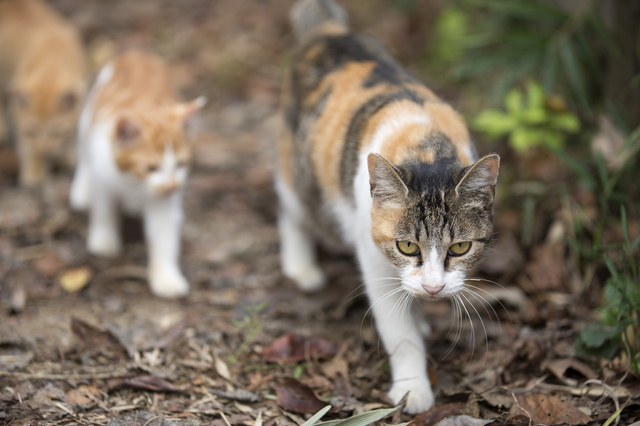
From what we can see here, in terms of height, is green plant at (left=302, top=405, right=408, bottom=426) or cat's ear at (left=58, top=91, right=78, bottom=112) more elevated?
cat's ear at (left=58, top=91, right=78, bottom=112)

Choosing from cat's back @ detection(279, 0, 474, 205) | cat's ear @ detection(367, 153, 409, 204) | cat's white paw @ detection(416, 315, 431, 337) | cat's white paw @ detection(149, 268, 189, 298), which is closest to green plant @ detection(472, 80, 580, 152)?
cat's back @ detection(279, 0, 474, 205)

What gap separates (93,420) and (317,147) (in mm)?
2011

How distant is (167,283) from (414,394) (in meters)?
1.94

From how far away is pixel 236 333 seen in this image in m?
3.39

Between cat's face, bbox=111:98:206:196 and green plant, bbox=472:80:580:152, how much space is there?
2416 mm

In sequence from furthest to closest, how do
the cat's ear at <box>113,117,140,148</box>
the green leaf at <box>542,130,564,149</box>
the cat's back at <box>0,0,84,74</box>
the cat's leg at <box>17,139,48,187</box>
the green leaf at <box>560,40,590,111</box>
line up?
the cat's back at <box>0,0,84,74</box> → the cat's leg at <box>17,139,48,187</box> → the green leaf at <box>542,130,564,149</box> → the green leaf at <box>560,40,590,111</box> → the cat's ear at <box>113,117,140,148</box>

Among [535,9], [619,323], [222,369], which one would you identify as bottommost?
[222,369]

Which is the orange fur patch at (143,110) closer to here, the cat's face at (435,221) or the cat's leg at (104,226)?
the cat's leg at (104,226)

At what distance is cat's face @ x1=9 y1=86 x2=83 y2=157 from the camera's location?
4781 mm

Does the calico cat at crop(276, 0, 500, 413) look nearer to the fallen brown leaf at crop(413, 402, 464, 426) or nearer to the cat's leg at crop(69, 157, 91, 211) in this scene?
the fallen brown leaf at crop(413, 402, 464, 426)

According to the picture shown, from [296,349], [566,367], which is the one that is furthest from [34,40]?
[566,367]

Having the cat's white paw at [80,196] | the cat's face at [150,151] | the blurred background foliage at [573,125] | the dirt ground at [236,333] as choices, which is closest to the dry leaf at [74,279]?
the dirt ground at [236,333]

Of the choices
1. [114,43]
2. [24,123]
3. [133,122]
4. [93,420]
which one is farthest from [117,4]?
[93,420]

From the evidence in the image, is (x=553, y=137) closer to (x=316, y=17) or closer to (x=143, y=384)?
(x=316, y=17)
